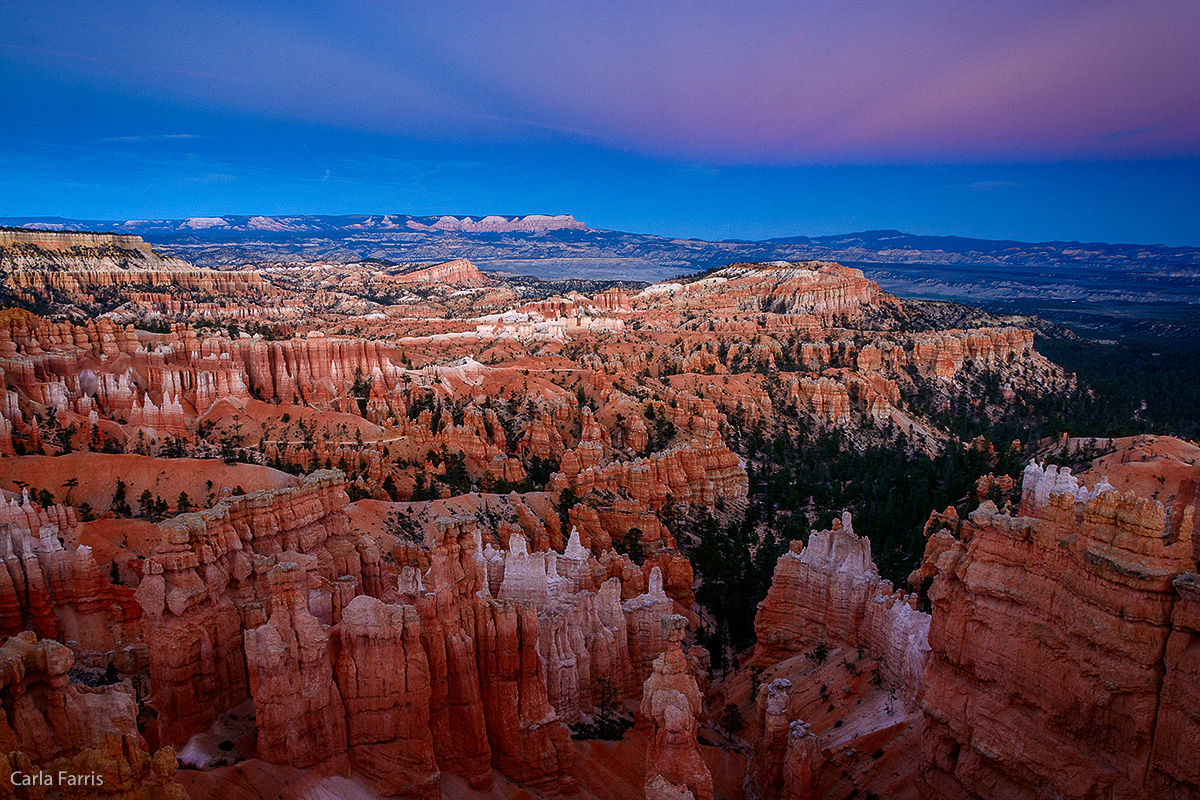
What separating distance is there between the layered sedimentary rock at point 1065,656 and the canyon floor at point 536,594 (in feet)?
0.18

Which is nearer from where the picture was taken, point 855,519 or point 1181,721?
point 1181,721

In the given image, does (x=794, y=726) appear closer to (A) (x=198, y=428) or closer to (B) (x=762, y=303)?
(A) (x=198, y=428)

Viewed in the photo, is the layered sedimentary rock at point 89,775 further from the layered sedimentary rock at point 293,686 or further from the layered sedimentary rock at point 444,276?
the layered sedimentary rock at point 444,276

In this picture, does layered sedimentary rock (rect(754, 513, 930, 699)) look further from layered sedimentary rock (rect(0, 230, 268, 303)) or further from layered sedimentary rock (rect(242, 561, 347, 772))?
layered sedimentary rock (rect(0, 230, 268, 303))

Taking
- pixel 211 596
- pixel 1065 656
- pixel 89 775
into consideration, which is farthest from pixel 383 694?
pixel 1065 656

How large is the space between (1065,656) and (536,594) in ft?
49.7

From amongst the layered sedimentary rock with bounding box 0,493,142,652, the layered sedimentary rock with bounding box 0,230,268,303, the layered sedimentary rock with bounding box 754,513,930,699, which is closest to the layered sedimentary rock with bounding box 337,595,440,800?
the layered sedimentary rock with bounding box 0,493,142,652

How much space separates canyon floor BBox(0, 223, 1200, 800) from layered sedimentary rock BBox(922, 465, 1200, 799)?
2.1 inches

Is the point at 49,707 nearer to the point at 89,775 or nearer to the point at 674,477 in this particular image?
the point at 89,775

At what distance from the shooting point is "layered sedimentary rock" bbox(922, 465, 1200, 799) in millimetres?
11805

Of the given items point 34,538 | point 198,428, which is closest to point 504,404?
point 198,428

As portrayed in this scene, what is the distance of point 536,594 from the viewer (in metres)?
24.2

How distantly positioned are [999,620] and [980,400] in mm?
76053

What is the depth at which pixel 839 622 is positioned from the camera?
24922 millimetres
